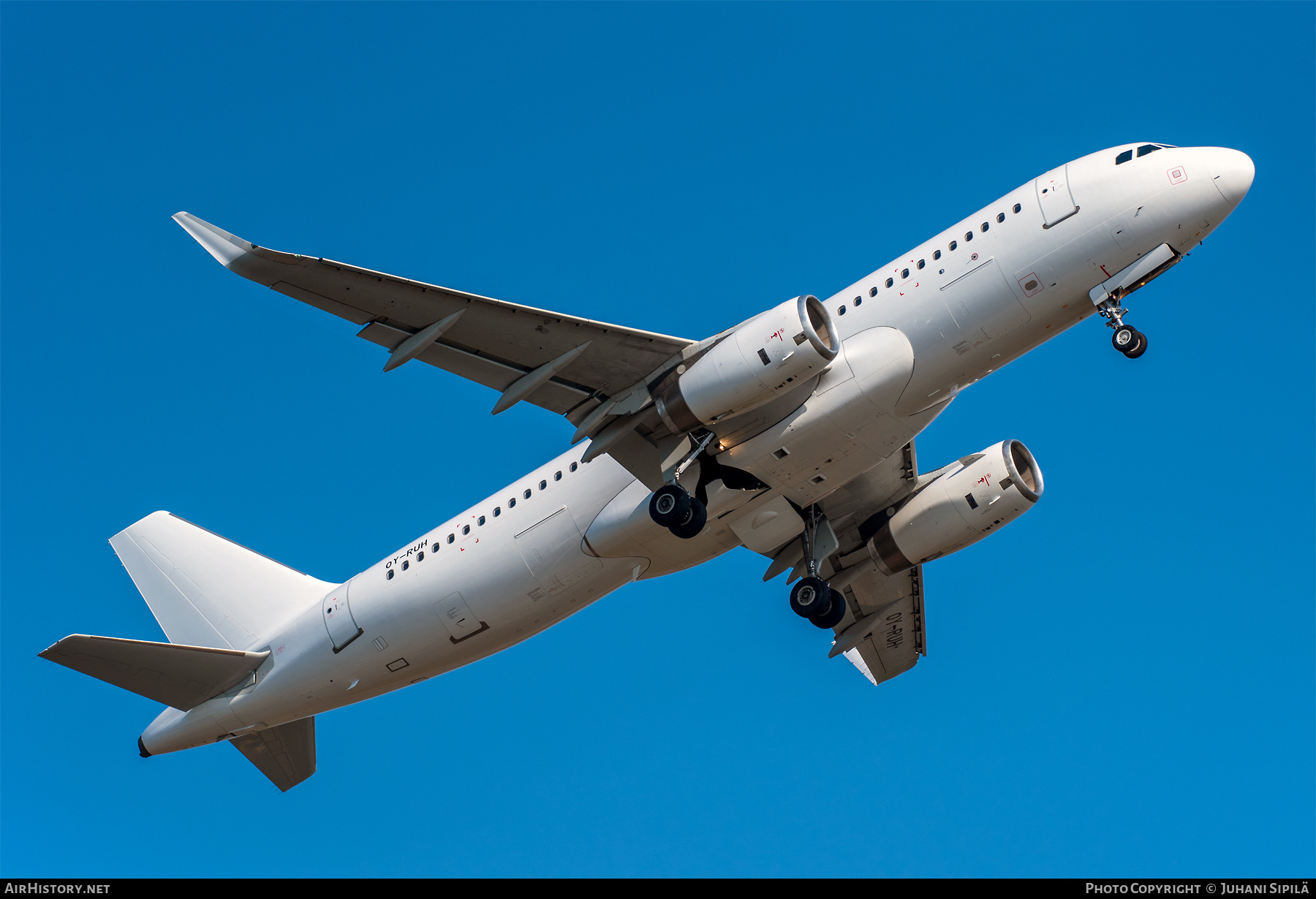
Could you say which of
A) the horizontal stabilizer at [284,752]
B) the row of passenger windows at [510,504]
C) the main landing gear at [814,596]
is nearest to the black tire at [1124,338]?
the main landing gear at [814,596]

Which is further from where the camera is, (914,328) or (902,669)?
(902,669)

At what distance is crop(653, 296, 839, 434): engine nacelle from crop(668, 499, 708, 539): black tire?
180cm

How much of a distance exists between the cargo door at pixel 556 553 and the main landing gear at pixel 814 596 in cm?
494

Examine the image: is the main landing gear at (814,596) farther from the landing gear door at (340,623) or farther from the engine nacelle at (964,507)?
the landing gear door at (340,623)

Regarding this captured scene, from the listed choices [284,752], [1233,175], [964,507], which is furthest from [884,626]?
[284,752]

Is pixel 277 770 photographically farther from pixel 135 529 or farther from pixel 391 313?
pixel 391 313

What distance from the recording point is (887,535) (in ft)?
96.4

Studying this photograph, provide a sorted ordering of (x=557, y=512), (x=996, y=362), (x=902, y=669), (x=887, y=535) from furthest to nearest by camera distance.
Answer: (x=902, y=669) → (x=887, y=535) → (x=557, y=512) → (x=996, y=362)

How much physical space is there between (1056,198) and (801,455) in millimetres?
6864

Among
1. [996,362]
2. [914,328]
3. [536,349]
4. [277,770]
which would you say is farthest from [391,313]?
[277,770]

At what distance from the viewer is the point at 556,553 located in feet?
86.7

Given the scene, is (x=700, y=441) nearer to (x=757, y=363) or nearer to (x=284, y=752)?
(x=757, y=363)

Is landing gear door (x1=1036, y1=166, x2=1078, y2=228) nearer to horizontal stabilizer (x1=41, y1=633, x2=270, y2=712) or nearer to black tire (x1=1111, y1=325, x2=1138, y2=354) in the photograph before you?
black tire (x1=1111, y1=325, x2=1138, y2=354)

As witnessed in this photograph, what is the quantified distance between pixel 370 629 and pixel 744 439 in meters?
9.69
